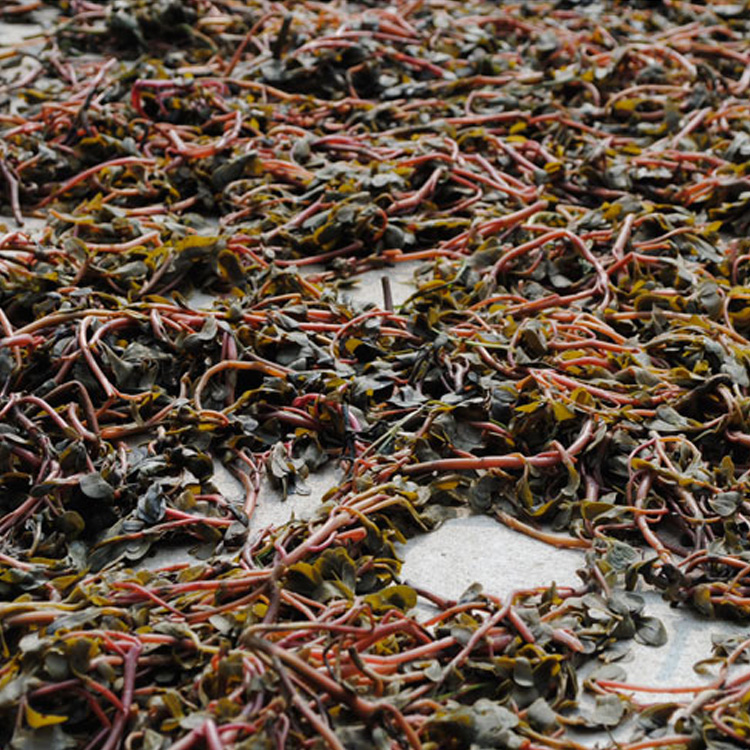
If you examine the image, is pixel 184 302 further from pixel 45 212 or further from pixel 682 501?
pixel 682 501

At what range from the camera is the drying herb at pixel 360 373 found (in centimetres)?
181

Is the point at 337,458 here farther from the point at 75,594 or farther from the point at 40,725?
the point at 40,725

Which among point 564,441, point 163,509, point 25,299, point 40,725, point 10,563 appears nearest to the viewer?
point 40,725

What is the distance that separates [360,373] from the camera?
2627 millimetres

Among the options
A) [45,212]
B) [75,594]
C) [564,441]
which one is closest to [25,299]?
[45,212]

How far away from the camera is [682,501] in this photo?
2.27m

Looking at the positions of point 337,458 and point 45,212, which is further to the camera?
point 45,212

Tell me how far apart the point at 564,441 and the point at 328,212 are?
1.11 m

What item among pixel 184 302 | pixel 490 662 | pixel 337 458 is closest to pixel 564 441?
pixel 337 458

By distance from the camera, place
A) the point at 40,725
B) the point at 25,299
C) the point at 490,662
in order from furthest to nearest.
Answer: the point at 25,299, the point at 490,662, the point at 40,725

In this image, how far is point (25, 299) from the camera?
2.76 m

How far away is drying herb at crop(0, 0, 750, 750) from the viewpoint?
5.94 feet

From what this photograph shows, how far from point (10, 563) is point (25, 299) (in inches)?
35.0

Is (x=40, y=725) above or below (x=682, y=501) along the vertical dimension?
above
